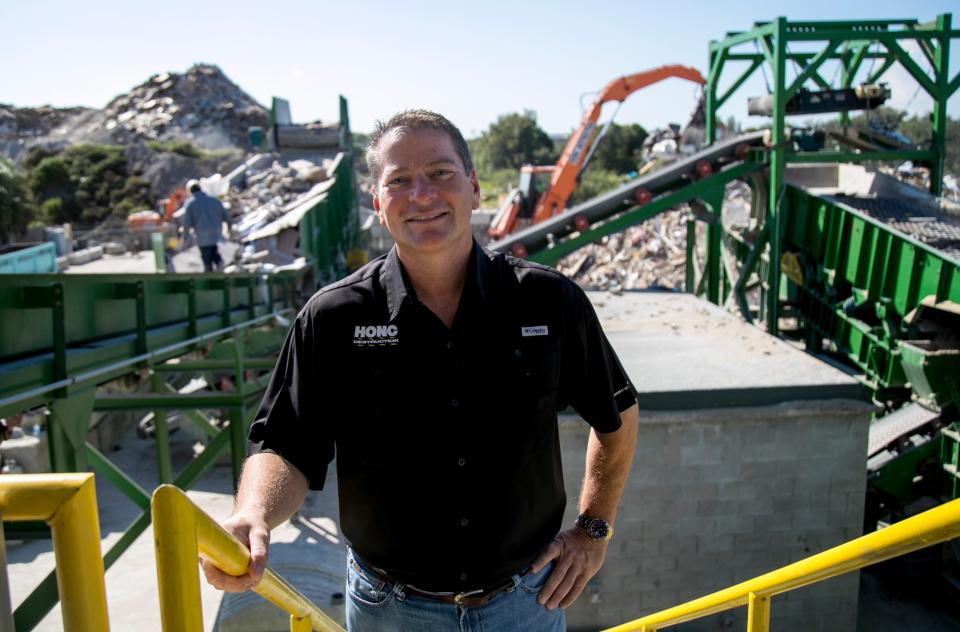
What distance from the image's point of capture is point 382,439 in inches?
75.0

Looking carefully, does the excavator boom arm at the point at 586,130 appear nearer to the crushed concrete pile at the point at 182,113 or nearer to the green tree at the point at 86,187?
the green tree at the point at 86,187

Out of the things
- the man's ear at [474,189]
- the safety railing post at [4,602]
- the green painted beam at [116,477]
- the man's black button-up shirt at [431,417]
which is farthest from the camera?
the green painted beam at [116,477]

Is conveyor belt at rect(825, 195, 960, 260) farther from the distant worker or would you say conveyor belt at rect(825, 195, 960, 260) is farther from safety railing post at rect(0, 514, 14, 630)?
safety railing post at rect(0, 514, 14, 630)

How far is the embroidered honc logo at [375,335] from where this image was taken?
6.38 ft

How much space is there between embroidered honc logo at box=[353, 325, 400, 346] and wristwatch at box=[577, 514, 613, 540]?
783 mm

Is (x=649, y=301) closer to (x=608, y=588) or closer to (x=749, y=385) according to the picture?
(x=749, y=385)

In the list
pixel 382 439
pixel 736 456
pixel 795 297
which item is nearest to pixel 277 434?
pixel 382 439

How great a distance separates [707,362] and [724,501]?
1.47 meters

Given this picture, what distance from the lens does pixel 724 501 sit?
21.6ft

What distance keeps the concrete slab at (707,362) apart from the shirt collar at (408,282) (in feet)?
15.1

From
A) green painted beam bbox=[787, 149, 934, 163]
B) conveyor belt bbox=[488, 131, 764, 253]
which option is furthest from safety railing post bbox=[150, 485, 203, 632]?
green painted beam bbox=[787, 149, 934, 163]

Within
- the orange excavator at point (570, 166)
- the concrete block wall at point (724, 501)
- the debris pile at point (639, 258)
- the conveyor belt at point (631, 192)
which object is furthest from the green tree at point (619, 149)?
the concrete block wall at point (724, 501)

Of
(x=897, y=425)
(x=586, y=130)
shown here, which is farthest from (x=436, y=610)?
(x=586, y=130)

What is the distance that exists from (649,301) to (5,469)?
8584mm
